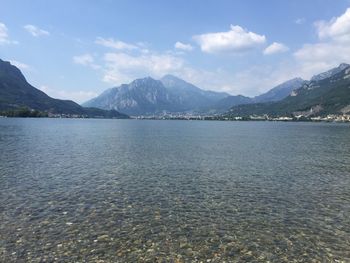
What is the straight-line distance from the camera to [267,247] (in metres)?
23.5

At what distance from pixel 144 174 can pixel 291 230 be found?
27.3 metres

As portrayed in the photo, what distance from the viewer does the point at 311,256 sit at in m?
22.1

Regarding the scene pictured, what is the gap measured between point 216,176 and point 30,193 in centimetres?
2529

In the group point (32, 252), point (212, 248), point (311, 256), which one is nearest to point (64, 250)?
point (32, 252)

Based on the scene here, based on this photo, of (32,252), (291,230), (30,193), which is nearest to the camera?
(32,252)

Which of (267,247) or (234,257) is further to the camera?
(267,247)

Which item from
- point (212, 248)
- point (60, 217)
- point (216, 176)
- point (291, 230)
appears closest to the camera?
point (212, 248)

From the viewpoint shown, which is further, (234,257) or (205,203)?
(205,203)

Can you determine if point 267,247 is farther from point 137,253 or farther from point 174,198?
point 174,198

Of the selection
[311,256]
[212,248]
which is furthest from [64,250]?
[311,256]

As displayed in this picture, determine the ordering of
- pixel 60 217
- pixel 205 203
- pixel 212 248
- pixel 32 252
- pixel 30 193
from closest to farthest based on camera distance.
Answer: pixel 32 252, pixel 212 248, pixel 60 217, pixel 205 203, pixel 30 193

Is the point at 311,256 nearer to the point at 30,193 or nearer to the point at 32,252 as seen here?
the point at 32,252

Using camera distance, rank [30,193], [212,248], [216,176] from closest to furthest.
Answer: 1. [212,248]
2. [30,193]
3. [216,176]

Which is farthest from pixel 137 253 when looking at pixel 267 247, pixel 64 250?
pixel 267 247
